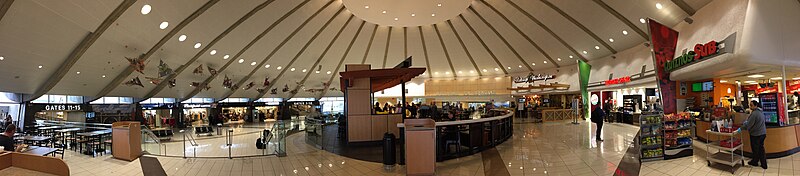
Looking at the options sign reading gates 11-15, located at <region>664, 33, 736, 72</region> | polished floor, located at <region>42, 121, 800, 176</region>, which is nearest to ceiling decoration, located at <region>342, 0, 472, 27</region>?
polished floor, located at <region>42, 121, 800, 176</region>

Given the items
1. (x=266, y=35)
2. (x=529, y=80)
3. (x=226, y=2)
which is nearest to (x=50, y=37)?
(x=226, y=2)

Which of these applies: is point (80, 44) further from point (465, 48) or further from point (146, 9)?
point (465, 48)

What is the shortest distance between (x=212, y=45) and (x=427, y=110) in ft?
27.2

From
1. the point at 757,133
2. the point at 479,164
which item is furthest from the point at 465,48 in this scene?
the point at 757,133

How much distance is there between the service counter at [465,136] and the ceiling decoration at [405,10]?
16.1 feet

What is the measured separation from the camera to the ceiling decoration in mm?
11703

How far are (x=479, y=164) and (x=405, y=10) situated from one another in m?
7.56

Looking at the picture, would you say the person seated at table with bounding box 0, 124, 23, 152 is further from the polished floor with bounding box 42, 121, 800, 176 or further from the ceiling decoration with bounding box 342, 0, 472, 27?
the ceiling decoration with bounding box 342, 0, 472, 27

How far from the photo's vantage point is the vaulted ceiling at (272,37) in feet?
26.9

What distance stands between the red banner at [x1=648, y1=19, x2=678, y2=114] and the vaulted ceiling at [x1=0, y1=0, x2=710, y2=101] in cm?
79

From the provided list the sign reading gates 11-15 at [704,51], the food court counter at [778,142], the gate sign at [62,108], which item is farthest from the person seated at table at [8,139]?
the sign reading gates 11-15 at [704,51]

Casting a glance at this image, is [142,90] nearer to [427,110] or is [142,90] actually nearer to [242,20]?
[242,20]

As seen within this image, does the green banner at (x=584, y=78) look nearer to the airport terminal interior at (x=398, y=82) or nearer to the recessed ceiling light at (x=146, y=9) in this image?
the airport terminal interior at (x=398, y=82)

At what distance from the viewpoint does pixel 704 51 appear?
7.20 metres
